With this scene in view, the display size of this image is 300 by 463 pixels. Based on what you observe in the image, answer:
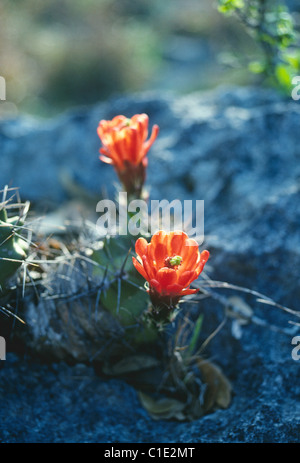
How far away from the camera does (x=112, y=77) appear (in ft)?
22.4

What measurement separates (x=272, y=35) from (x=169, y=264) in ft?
5.42

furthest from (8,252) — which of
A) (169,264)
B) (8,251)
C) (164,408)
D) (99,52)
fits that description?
(99,52)

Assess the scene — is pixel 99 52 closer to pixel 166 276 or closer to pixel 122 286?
pixel 122 286

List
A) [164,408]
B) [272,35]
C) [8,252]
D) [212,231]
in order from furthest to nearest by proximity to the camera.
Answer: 1. [272,35]
2. [212,231]
3. [164,408]
4. [8,252]

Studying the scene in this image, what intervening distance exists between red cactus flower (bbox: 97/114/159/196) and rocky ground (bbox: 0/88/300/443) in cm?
46

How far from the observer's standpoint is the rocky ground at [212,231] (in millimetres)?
1423

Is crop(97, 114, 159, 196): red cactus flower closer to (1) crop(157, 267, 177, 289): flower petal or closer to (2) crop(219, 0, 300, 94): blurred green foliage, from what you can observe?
(1) crop(157, 267, 177, 289): flower petal

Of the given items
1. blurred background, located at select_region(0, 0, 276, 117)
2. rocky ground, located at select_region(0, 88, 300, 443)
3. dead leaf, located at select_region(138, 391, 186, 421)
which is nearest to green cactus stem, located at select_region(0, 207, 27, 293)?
rocky ground, located at select_region(0, 88, 300, 443)

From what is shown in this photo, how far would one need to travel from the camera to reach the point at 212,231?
78.0 inches

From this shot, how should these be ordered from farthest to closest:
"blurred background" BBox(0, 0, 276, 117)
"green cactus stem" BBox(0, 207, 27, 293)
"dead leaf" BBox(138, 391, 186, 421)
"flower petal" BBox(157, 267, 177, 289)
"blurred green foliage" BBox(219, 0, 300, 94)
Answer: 1. "blurred background" BBox(0, 0, 276, 117)
2. "blurred green foliage" BBox(219, 0, 300, 94)
3. "dead leaf" BBox(138, 391, 186, 421)
4. "green cactus stem" BBox(0, 207, 27, 293)
5. "flower petal" BBox(157, 267, 177, 289)

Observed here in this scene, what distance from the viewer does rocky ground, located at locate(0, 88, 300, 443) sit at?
1.42 meters

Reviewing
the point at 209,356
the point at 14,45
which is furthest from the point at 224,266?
the point at 14,45

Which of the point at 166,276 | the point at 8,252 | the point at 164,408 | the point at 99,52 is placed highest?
the point at 99,52

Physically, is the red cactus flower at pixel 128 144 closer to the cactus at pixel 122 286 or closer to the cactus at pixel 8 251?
the cactus at pixel 122 286
